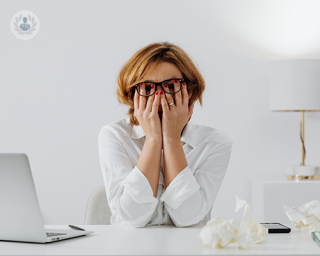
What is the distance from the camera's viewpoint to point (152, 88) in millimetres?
1299

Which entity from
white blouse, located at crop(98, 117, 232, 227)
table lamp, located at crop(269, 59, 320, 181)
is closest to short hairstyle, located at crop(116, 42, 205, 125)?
white blouse, located at crop(98, 117, 232, 227)

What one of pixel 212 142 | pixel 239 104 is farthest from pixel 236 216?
pixel 212 142

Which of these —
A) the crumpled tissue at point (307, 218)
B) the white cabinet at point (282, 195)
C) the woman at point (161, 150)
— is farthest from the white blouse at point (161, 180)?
the white cabinet at point (282, 195)

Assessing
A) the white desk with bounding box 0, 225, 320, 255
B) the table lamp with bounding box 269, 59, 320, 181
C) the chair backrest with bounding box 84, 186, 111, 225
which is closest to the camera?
the white desk with bounding box 0, 225, 320, 255

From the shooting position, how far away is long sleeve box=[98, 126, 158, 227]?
106 centimetres

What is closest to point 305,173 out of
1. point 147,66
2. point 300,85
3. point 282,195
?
point 282,195

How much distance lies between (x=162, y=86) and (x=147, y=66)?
0.30 ft

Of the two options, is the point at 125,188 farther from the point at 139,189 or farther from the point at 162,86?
the point at 162,86

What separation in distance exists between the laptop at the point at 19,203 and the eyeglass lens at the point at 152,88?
26.5 inches

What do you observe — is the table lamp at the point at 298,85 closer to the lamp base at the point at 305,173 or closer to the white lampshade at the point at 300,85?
the white lampshade at the point at 300,85

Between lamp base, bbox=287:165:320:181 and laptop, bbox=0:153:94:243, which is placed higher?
laptop, bbox=0:153:94:243

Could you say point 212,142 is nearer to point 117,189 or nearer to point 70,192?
point 117,189

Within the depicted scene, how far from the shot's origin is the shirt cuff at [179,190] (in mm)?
1089

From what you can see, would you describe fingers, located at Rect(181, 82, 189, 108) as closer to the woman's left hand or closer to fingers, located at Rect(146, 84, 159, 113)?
the woman's left hand
